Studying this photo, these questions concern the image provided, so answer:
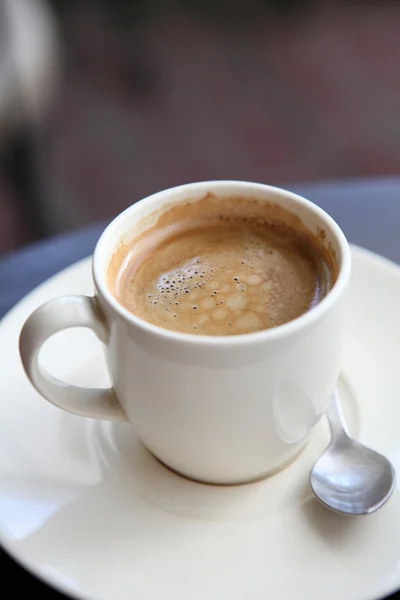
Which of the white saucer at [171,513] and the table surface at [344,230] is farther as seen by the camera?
the table surface at [344,230]

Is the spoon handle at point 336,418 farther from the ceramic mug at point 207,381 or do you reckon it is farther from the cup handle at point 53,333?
the cup handle at point 53,333

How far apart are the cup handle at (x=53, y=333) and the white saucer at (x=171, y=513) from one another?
64 mm

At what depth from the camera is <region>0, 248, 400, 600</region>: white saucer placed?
24.0 inches

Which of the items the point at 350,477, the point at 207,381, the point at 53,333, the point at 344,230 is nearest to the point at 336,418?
the point at 350,477

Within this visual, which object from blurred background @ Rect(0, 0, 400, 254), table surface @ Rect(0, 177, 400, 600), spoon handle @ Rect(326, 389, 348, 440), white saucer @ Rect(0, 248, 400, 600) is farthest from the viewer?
blurred background @ Rect(0, 0, 400, 254)

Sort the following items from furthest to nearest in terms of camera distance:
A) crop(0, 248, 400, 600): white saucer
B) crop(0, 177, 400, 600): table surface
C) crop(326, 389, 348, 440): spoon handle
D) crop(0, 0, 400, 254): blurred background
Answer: crop(0, 0, 400, 254): blurred background
crop(0, 177, 400, 600): table surface
crop(326, 389, 348, 440): spoon handle
crop(0, 248, 400, 600): white saucer

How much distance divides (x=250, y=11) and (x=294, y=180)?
1.29 m

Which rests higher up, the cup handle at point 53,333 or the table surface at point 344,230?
the cup handle at point 53,333

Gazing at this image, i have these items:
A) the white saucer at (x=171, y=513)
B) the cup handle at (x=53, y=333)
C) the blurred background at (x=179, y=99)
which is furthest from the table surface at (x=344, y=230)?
the blurred background at (x=179, y=99)

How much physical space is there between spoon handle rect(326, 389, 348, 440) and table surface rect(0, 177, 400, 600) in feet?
1.17

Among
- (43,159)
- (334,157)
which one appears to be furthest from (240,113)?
(43,159)

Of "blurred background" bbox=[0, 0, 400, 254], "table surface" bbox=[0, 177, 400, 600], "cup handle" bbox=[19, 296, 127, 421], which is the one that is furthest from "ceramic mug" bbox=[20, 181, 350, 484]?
"blurred background" bbox=[0, 0, 400, 254]

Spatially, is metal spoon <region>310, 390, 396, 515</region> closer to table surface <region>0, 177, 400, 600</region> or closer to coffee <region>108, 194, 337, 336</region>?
coffee <region>108, 194, 337, 336</region>

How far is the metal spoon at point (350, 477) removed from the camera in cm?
67
